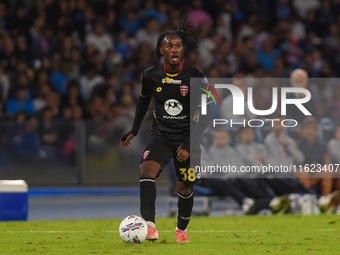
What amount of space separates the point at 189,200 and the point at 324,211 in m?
5.12

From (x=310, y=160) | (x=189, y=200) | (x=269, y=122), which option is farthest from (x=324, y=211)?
(x=189, y=200)

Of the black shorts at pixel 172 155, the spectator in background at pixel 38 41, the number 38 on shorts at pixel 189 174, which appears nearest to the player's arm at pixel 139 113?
the black shorts at pixel 172 155

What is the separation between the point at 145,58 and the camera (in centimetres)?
1764

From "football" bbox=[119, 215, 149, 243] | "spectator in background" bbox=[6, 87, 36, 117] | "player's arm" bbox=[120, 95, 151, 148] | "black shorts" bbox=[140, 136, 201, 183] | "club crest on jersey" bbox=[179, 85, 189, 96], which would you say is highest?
"club crest on jersey" bbox=[179, 85, 189, 96]

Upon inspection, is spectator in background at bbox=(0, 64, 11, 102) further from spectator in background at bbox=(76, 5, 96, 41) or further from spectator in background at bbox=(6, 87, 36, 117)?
spectator in background at bbox=(76, 5, 96, 41)

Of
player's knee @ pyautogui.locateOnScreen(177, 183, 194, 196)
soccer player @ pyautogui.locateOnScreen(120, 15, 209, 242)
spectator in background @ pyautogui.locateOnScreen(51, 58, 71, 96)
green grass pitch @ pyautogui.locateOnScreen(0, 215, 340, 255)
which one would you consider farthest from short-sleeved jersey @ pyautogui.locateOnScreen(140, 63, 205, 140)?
spectator in background @ pyautogui.locateOnScreen(51, 58, 71, 96)

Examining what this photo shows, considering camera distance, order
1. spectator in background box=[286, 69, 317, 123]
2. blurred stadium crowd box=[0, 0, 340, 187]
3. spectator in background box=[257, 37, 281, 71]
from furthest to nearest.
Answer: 1. spectator in background box=[257, 37, 281, 71]
2. blurred stadium crowd box=[0, 0, 340, 187]
3. spectator in background box=[286, 69, 317, 123]

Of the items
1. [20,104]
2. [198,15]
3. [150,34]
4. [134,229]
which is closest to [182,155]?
[134,229]

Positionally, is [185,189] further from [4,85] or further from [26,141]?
[4,85]

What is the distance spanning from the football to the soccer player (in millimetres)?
161

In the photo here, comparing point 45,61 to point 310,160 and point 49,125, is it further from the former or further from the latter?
point 310,160

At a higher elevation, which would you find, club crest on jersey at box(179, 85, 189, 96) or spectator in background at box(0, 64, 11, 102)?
club crest on jersey at box(179, 85, 189, 96)

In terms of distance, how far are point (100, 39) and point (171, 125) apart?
33.8 ft

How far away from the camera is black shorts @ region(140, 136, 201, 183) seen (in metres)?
7.75
